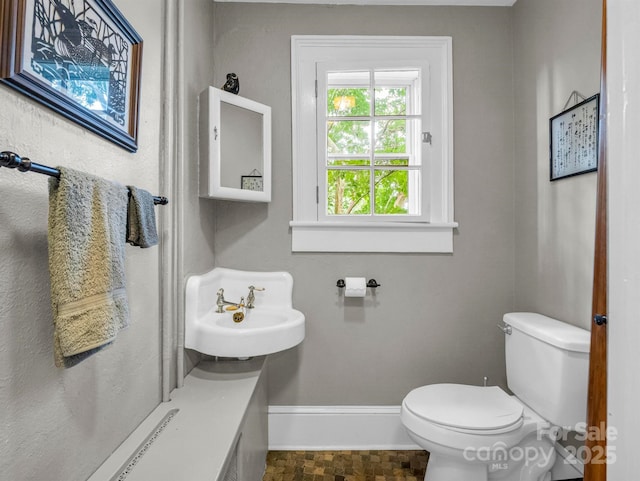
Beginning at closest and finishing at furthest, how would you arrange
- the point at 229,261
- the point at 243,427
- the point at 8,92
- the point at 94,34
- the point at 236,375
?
the point at 8,92
the point at 94,34
the point at 243,427
the point at 236,375
the point at 229,261

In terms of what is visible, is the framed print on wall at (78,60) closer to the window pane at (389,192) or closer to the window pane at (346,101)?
the window pane at (346,101)

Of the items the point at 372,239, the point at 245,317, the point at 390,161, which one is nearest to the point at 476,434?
the point at 372,239

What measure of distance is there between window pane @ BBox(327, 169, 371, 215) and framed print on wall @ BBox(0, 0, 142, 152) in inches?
41.6

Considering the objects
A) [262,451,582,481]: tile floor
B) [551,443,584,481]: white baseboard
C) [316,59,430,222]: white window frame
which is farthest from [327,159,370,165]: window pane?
[551,443,584,481]: white baseboard

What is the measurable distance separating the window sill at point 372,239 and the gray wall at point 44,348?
937 mm

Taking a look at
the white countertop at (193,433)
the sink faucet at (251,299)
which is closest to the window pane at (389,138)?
the sink faucet at (251,299)

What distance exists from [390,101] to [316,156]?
516 mm

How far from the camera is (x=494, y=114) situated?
1.92 meters

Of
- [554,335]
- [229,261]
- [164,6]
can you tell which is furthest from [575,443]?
[164,6]

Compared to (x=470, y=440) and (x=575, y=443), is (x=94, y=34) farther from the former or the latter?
(x=575, y=443)

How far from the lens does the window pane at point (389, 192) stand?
194 centimetres

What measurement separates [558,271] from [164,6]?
6.46 feet

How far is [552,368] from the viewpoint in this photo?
4.44 feet

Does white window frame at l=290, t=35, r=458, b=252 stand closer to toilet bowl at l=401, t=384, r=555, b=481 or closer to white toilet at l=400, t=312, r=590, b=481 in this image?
white toilet at l=400, t=312, r=590, b=481
